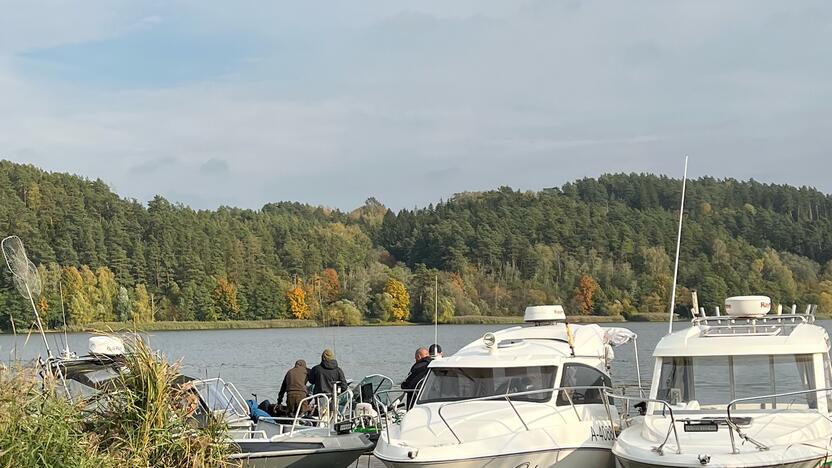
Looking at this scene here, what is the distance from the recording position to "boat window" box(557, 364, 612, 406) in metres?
13.6

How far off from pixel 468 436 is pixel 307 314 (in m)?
93.9

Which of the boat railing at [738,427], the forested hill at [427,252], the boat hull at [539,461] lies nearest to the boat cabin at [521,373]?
the boat hull at [539,461]

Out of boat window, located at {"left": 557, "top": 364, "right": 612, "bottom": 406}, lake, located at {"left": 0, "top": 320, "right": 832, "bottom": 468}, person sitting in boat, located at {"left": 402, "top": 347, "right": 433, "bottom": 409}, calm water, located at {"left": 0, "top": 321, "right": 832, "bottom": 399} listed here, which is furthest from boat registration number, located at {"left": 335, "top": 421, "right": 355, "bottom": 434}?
calm water, located at {"left": 0, "top": 321, "right": 832, "bottom": 399}

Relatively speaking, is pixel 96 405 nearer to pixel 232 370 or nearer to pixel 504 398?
pixel 504 398

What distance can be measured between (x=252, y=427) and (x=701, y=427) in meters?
6.18

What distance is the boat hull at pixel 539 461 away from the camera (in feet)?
39.7

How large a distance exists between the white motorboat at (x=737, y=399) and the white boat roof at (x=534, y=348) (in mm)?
1465

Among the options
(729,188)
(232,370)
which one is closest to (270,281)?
(232,370)

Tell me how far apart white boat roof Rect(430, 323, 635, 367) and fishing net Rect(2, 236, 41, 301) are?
5985 millimetres

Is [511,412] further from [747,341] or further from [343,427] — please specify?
[747,341]

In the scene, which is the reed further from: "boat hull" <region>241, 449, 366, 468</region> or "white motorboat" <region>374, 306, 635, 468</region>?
"white motorboat" <region>374, 306, 635, 468</region>

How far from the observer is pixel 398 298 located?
98688 millimetres

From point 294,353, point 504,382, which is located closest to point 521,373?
point 504,382

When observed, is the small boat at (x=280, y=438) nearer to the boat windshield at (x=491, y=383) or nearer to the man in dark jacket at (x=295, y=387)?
the boat windshield at (x=491, y=383)
